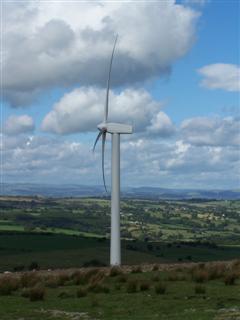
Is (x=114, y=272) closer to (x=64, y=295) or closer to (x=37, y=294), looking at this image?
(x=64, y=295)

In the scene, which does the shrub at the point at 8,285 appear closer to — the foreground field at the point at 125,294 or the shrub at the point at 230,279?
the foreground field at the point at 125,294

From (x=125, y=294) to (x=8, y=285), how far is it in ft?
17.1

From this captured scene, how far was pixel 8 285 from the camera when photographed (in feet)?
83.4

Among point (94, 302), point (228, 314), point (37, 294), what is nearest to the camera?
point (228, 314)

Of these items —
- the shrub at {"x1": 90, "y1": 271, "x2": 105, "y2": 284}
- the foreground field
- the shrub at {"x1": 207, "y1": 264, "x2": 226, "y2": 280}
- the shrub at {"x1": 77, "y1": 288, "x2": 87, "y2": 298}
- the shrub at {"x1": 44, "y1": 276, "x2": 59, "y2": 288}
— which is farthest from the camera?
the shrub at {"x1": 207, "y1": 264, "x2": 226, "y2": 280}

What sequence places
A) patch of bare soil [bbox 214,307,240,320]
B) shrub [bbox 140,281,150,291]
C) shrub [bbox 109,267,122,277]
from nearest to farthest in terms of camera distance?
1. patch of bare soil [bbox 214,307,240,320]
2. shrub [bbox 140,281,150,291]
3. shrub [bbox 109,267,122,277]

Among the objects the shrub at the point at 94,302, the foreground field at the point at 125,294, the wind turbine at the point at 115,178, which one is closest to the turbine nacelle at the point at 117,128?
the wind turbine at the point at 115,178

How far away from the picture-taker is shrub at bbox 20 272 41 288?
2642 centimetres

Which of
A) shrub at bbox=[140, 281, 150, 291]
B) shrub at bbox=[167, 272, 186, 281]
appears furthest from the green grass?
shrub at bbox=[140, 281, 150, 291]

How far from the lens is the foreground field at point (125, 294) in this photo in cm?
1892

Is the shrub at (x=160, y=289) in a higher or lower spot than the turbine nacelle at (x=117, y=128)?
lower

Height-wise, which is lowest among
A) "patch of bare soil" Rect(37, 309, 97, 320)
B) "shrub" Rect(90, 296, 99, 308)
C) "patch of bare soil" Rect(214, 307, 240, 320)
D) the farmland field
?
the farmland field

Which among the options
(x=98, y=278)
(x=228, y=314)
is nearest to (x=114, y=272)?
(x=98, y=278)

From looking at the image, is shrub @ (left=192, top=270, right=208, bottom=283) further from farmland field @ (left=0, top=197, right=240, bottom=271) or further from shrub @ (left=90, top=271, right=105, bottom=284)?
farmland field @ (left=0, top=197, right=240, bottom=271)
